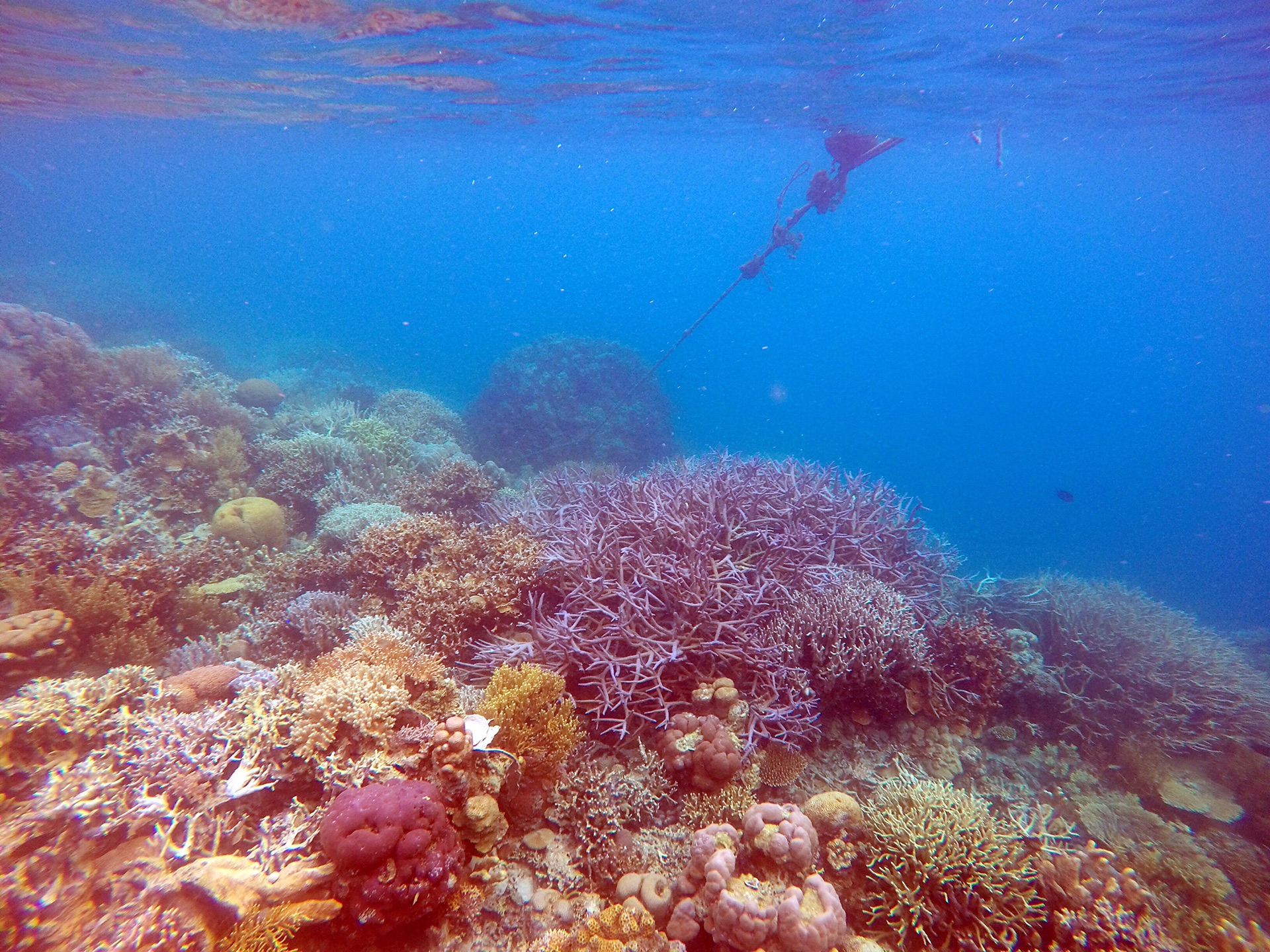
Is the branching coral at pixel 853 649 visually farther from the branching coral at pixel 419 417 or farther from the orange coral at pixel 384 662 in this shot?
the branching coral at pixel 419 417

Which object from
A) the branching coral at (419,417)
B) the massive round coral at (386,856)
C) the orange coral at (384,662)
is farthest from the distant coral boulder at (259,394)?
the massive round coral at (386,856)

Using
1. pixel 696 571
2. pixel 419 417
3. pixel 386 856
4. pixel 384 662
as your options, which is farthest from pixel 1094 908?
pixel 419 417

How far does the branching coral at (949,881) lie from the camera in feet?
11.0

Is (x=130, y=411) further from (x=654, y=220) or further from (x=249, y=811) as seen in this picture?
(x=654, y=220)

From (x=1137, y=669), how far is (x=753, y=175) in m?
58.6

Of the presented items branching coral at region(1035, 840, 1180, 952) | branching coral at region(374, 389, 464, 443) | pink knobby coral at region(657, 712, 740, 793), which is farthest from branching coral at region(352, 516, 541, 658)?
branching coral at region(374, 389, 464, 443)

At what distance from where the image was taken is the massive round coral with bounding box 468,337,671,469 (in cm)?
1834

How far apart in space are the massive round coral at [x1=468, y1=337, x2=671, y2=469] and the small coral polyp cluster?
9.53m

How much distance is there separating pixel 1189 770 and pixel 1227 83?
27.6m

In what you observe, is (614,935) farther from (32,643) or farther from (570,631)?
(32,643)

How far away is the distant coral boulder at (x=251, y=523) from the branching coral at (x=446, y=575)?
2.08 m

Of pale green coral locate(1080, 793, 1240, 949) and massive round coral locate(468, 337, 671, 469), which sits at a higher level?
massive round coral locate(468, 337, 671, 469)

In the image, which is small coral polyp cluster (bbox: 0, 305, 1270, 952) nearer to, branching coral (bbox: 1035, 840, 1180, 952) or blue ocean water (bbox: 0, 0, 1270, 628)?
branching coral (bbox: 1035, 840, 1180, 952)

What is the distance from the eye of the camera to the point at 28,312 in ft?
34.4
